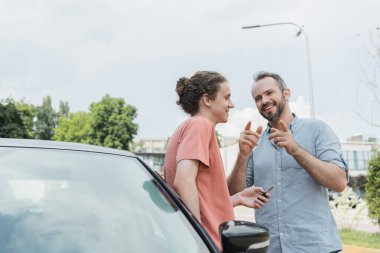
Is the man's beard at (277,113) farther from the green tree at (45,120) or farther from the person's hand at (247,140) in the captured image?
the green tree at (45,120)

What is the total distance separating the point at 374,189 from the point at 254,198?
933 cm

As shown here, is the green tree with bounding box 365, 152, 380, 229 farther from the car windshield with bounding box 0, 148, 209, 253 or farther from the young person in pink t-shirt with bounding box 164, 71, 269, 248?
the car windshield with bounding box 0, 148, 209, 253

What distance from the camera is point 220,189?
254 centimetres

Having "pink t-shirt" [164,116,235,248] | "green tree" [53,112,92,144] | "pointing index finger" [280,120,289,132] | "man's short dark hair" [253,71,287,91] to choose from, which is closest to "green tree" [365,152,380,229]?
"man's short dark hair" [253,71,287,91]

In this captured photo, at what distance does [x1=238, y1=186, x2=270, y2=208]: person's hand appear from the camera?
2.78 metres

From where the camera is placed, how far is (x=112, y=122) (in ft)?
172

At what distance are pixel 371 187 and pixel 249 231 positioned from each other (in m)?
10.3

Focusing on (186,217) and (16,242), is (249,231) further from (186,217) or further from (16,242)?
(16,242)

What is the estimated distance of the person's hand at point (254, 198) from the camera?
9.11 ft

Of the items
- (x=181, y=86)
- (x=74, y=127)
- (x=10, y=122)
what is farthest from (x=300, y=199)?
(x=74, y=127)

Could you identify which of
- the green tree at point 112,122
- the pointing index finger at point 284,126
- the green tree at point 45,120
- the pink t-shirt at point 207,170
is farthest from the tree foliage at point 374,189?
the green tree at point 45,120

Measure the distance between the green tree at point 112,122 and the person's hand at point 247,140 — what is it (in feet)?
159

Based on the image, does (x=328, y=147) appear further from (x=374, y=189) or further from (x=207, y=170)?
(x=374, y=189)

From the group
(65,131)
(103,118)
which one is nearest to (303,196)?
(103,118)
